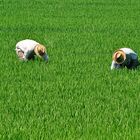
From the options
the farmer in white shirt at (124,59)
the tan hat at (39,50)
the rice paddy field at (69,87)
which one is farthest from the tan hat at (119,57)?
the tan hat at (39,50)

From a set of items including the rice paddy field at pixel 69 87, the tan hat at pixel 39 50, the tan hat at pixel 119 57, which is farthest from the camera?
the tan hat at pixel 39 50

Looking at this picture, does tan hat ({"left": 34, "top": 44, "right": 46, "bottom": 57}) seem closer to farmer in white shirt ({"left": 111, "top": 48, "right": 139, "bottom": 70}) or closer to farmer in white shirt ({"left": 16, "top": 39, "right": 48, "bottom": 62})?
farmer in white shirt ({"left": 16, "top": 39, "right": 48, "bottom": 62})

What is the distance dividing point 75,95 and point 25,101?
2.24ft

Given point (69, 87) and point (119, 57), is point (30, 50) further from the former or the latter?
point (69, 87)

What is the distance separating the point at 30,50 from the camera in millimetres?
9047

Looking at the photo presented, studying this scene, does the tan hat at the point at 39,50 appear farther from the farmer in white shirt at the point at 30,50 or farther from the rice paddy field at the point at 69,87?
the rice paddy field at the point at 69,87

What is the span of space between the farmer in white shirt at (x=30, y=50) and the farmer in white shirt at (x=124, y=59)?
1.15 m

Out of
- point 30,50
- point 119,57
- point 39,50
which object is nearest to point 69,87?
point 119,57

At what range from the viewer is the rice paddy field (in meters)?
5.28

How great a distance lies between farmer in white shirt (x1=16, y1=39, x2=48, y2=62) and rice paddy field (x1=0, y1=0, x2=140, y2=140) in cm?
13

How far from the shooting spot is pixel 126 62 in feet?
28.0

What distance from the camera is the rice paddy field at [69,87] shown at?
5.28 m

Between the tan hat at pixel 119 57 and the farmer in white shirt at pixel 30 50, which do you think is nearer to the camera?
the tan hat at pixel 119 57

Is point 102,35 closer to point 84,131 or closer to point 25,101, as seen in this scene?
point 25,101
